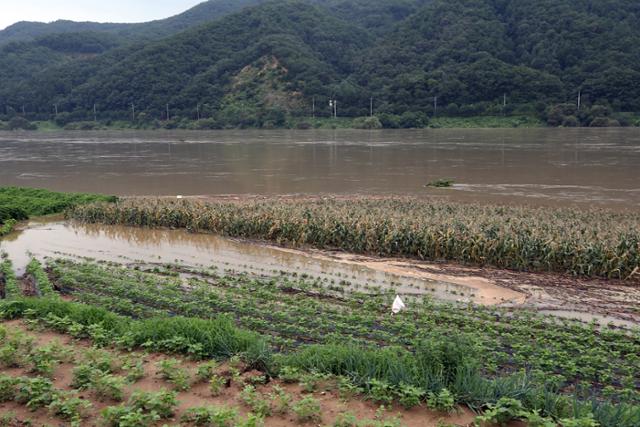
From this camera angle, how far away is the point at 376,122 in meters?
101

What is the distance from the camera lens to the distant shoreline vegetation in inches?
3551

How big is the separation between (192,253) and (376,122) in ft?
289

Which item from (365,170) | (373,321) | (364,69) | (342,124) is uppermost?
(364,69)

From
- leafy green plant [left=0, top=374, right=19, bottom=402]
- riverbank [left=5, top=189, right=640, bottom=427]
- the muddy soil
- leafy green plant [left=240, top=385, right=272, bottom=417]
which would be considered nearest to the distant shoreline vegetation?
riverbank [left=5, top=189, right=640, bottom=427]

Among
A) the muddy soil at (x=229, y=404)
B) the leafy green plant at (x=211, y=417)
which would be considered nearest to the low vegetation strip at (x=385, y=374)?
the muddy soil at (x=229, y=404)

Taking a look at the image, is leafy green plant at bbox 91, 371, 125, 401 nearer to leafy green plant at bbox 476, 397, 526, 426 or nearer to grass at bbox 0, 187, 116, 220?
leafy green plant at bbox 476, 397, 526, 426

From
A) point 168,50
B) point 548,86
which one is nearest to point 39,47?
point 168,50

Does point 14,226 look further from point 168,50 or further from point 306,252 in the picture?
point 168,50

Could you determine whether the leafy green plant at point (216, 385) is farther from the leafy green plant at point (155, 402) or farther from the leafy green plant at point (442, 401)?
the leafy green plant at point (442, 401)

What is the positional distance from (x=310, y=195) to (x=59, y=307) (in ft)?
63.9

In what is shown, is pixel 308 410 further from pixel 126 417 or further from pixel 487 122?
pixel 487 122

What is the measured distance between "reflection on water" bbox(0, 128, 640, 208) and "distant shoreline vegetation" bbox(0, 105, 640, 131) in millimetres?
32430

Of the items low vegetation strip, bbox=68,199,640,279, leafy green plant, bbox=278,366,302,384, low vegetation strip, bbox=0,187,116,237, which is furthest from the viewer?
low vegetation strip, bbox=0,187,116,237

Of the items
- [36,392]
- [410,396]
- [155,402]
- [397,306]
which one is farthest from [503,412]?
[36,392]
